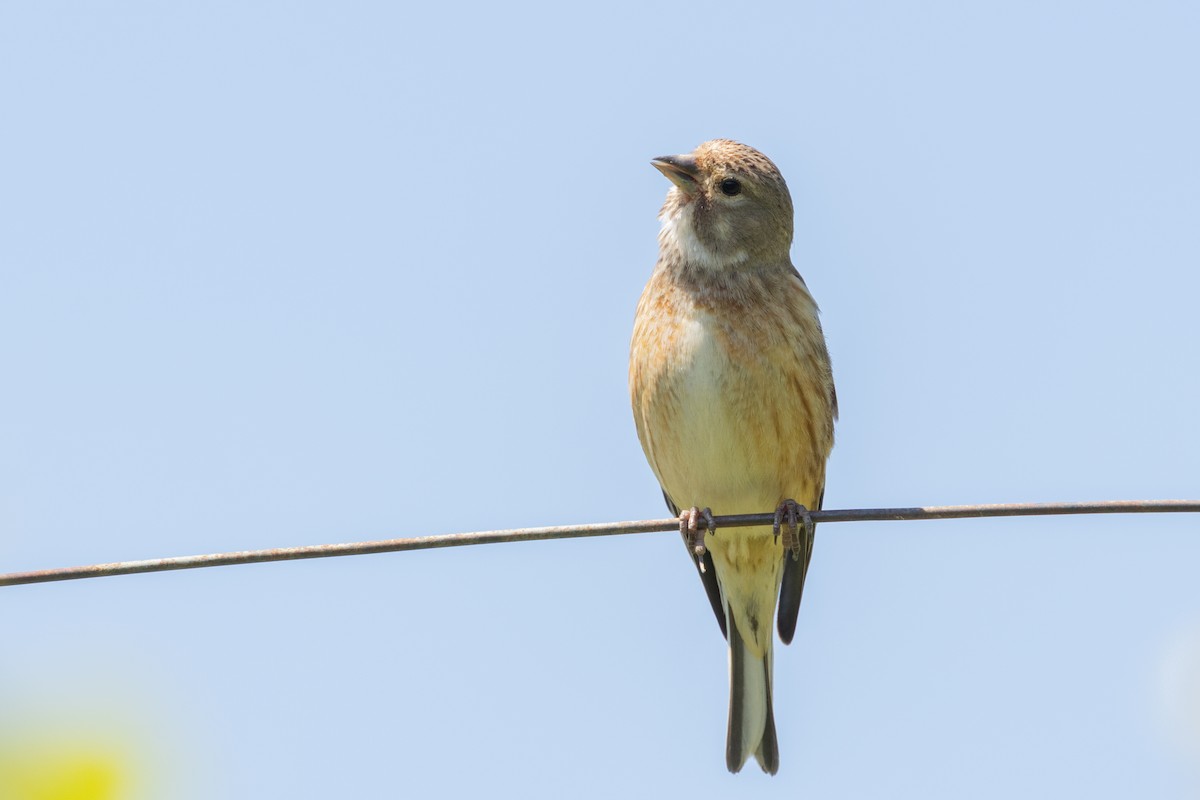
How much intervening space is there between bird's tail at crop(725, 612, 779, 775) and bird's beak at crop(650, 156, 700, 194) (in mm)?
2213

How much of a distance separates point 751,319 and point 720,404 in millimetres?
448

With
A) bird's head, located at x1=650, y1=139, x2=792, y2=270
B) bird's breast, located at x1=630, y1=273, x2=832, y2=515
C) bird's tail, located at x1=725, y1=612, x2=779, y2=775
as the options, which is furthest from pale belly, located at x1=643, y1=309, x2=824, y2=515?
bird's tail, located at x1=725, y1=612, x2=779, y2=775

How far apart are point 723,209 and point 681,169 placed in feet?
0.94

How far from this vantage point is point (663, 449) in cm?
716

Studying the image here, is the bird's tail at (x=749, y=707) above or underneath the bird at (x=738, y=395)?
underneath

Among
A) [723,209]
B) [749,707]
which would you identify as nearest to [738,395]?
[723,209]

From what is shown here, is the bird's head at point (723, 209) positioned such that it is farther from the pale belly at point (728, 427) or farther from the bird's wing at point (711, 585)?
the bird's wing at point (711, 585)

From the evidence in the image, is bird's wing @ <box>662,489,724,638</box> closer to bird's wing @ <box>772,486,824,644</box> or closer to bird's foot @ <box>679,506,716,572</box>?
bird's wing @ <box>772,486,824,644</box>

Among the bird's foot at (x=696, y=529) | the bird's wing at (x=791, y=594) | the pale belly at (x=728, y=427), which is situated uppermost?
the pale belly at (x=728, y=427)

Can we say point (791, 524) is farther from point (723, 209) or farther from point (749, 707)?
point (723, 209)

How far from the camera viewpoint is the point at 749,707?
7680 millimetres

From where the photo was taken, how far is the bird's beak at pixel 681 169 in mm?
7465

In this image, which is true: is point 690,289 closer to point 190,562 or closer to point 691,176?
point 691,176

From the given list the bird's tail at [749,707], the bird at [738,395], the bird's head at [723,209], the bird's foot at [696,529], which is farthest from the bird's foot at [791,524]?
the bird's head at [723,209]
